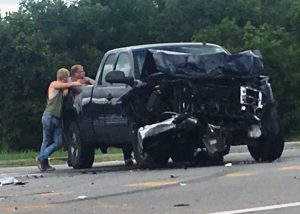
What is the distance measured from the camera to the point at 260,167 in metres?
13.3

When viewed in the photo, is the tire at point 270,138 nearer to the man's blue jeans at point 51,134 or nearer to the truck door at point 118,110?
the truck door at point 118,110

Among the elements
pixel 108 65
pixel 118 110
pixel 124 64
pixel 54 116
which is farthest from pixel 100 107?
pixel 54 116

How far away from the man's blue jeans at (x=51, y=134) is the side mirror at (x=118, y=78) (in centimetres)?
230

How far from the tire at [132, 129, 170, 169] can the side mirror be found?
0.72m

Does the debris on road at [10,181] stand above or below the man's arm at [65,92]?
below

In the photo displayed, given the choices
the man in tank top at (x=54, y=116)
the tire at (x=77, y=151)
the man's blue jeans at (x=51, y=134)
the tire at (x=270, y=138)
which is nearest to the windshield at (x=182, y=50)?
the tire at (x=270, y=138)

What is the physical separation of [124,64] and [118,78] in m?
1.01

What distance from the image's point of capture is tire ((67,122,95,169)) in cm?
1642

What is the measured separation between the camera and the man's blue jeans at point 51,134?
1648 centimetres

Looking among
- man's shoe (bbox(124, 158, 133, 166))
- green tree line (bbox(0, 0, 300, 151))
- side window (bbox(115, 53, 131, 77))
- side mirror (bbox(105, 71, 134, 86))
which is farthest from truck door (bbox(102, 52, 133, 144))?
green tree line (bbox(0, 0, 300, 151))

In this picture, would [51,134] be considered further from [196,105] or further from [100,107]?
[196,105]

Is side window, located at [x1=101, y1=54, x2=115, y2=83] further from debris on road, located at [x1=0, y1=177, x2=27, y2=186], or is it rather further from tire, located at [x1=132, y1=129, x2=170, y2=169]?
debris on road, located at [x1=0, y1=177, x2=27, y2=186]

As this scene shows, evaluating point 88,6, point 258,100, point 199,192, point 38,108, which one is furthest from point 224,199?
point 88,6

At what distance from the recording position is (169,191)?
10.9 m
